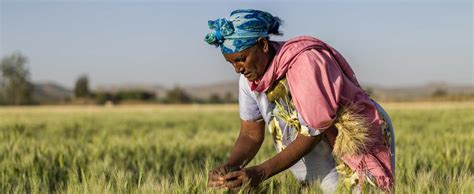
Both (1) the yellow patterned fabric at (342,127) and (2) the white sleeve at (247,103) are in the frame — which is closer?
(1) the yellow patterned fabric at (342,127)

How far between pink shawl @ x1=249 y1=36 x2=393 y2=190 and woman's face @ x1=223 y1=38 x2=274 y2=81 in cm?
3

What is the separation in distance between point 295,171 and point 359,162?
0.38m

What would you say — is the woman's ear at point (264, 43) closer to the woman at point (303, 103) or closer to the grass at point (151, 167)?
the woman at point (303, 103)

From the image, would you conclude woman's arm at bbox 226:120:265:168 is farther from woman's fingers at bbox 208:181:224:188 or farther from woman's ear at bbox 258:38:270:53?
woman's ear at bbox 258:38:270:53

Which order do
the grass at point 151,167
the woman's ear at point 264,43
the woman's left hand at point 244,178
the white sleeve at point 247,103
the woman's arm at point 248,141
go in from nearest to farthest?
the woman's left hand at point 244,178 → the woman's ear at point 264,43 → the grass at point 151,167 → the white sleeve at point 247,103 → the woman's arm at point 248,141

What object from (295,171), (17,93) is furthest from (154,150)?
(17,93)

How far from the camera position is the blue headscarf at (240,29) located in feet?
8.52

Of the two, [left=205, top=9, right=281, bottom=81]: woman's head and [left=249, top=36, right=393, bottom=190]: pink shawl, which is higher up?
[left=205, top=9, right=281, bottom=81]: woman's head

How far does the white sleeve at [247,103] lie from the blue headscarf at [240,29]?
352mm

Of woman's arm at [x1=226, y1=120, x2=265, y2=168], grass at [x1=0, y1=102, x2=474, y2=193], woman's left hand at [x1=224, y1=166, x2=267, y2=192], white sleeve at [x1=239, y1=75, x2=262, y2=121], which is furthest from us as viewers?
woman's arm at [x1=226, y1=120, x2=265, y2=168]

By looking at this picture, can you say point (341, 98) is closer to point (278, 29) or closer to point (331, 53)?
point (331, 53)

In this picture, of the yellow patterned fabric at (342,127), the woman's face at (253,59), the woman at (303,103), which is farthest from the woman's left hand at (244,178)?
the woman's face at (253,59)

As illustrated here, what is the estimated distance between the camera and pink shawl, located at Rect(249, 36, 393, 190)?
100 inches

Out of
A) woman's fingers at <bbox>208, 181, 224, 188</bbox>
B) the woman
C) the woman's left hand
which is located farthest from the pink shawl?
woman's fingers at <bbox>208, 181, 224, 188</bbox>
